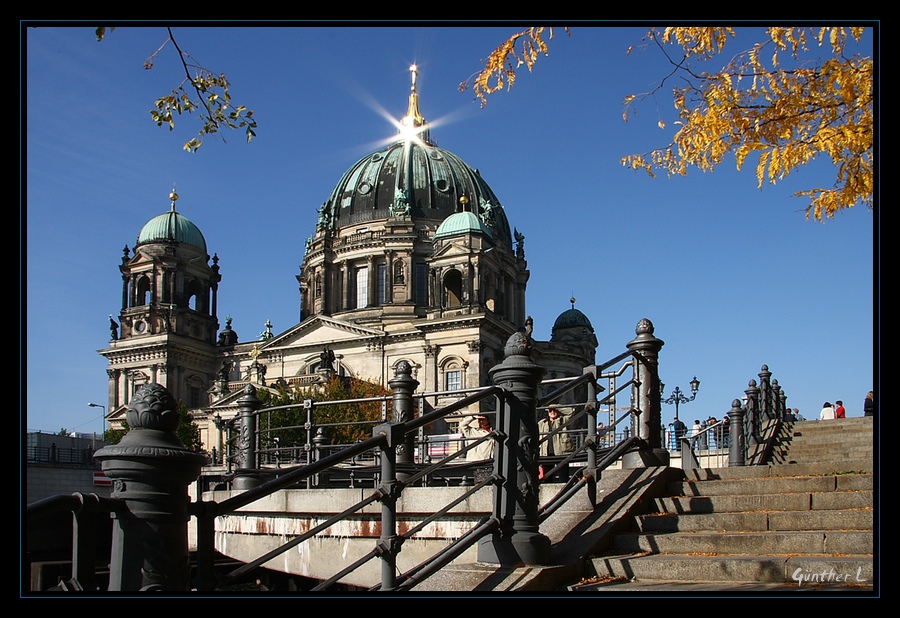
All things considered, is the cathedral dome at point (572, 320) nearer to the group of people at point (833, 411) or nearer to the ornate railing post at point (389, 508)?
the group of people at point (833, 411)

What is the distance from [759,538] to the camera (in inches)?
319

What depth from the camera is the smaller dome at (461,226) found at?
79.2 meters

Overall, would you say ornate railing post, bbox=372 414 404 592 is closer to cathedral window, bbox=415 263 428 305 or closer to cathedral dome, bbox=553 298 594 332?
cathedral window, bbox=415 263 428 305

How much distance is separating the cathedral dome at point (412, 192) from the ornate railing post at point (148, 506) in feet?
262

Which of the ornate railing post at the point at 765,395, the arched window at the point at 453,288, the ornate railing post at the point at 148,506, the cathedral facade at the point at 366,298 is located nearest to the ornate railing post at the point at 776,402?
the ornate railing post at the point at 765,395

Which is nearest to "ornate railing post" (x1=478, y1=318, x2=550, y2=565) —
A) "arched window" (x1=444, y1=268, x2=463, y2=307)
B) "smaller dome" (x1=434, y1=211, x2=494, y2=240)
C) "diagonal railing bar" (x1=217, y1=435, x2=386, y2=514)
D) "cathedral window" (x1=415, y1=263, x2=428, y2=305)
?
"diagonal railing bar" (x1=217, y1=435, x2=386, y2=514)

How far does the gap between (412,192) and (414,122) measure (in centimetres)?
1689

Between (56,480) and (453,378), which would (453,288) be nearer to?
(453,378)

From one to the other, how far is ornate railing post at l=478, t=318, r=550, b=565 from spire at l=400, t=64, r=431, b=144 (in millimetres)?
91517

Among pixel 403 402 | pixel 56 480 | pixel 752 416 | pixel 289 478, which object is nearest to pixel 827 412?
pixel 752 416

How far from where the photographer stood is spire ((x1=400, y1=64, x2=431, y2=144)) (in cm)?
9980
